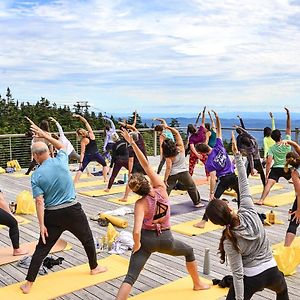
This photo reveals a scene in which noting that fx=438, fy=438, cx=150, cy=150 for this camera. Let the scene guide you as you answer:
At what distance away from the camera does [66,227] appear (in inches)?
145

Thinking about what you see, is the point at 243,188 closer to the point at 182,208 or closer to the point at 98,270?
the point at 98,270

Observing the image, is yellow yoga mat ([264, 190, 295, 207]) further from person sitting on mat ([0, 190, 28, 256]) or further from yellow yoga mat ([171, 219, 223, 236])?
person sitting on mat ([0, 190, 28, 256])

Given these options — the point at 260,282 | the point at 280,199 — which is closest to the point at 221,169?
the point at 280,199

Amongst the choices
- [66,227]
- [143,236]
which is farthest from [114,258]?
[143,236]

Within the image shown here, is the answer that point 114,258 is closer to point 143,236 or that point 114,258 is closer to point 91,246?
point 91,246

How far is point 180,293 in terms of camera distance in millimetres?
3609

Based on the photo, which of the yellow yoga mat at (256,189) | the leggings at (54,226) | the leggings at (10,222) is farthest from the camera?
the yellow yoga mat at (256,189)

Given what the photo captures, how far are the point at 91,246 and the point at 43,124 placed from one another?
4779 mm

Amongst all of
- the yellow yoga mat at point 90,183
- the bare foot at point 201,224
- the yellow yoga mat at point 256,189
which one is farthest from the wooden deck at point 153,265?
the yellow yoga mat at point 90,183

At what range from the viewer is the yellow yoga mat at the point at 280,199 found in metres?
6.99

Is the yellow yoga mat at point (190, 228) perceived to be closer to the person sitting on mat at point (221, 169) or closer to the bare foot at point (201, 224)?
the bare foot at point (201, 224)

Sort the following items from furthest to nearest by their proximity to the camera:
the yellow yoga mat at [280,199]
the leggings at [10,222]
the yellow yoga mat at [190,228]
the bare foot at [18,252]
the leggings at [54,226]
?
the yellow yoga mat at [280,199] < the yellow yoga mat at [190,228] < the bare foot at [18,252] < the leggings at [10,222] < the leggings at [54,226]

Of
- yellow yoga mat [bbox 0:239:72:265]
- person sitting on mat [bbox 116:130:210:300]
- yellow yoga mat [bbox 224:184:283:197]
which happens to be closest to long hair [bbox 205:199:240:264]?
person sitting on mat [bbox 116:130:210:300]

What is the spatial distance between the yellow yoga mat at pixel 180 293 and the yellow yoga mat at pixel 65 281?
485mm
